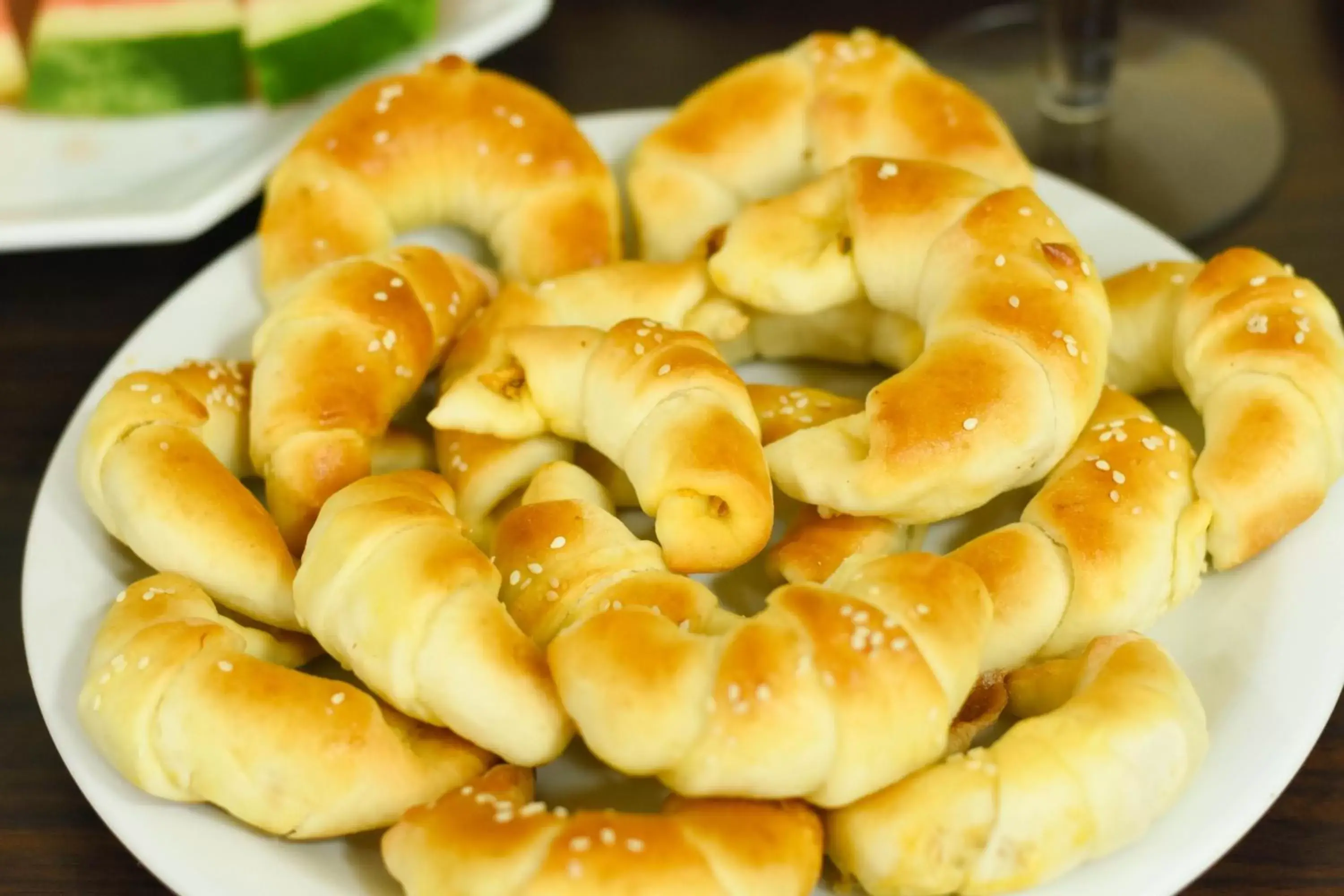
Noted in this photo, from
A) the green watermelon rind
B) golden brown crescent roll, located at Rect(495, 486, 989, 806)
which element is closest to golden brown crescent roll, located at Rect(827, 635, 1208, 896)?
golden brown crescent roll, located at Rect(495, 486, 989, 806)

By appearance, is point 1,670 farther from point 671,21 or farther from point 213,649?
point 671,21

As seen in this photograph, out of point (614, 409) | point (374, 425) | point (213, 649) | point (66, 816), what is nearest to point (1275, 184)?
point (614, 409)

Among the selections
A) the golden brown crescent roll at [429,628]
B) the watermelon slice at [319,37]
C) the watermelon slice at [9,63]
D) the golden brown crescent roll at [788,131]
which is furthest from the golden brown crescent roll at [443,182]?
the watermelon slice at [9,63]

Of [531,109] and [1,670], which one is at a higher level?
[531,109]

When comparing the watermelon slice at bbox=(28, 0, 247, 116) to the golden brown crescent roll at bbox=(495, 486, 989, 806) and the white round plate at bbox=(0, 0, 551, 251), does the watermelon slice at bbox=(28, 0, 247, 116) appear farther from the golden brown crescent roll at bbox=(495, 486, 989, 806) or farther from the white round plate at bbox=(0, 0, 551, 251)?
the golden brown crescent roll at bbox=(495, 486, 989, 806)

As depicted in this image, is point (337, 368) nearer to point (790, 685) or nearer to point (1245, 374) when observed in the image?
point (790, 685)
